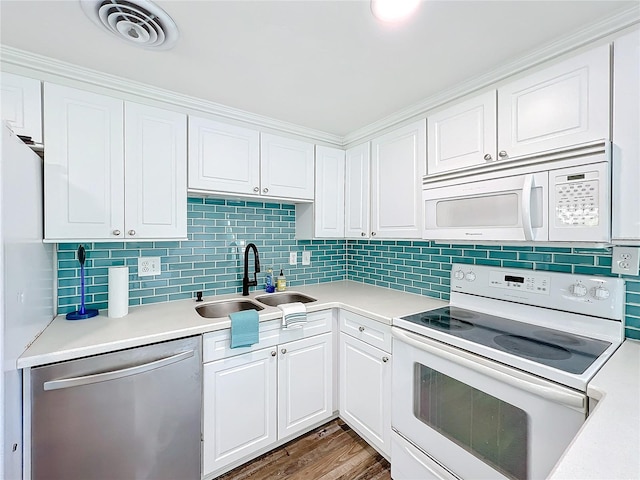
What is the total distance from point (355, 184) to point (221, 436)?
199cm

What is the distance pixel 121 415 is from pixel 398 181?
206 centimetres

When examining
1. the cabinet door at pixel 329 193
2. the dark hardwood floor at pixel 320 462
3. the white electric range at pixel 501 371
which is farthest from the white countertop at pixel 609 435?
the cabinet door at pixel 329 193

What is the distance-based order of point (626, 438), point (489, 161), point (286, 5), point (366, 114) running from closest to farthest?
point (626, 438) → point (286, 5) → point (489, 161) → point (366, 114)

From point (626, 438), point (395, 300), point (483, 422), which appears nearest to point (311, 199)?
point (395, 300)

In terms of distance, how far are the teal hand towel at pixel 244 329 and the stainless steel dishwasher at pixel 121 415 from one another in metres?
0.19

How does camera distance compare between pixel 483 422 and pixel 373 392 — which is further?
pixel 373 392

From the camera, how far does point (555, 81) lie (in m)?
1.26

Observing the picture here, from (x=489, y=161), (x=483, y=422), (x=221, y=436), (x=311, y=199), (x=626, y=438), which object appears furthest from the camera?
(x=311, y=199)

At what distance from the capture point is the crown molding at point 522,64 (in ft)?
3.71

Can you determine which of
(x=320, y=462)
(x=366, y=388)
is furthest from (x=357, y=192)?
(x=320, y=462)

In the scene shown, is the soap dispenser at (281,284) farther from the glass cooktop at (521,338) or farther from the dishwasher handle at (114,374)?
the glass cooktop at (521,338)

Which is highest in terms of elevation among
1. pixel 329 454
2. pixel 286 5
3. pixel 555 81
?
pixel 286 5

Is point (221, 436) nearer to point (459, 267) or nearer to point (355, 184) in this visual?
point (459, 267)

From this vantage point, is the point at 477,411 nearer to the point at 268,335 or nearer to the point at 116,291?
the point at 268,335
